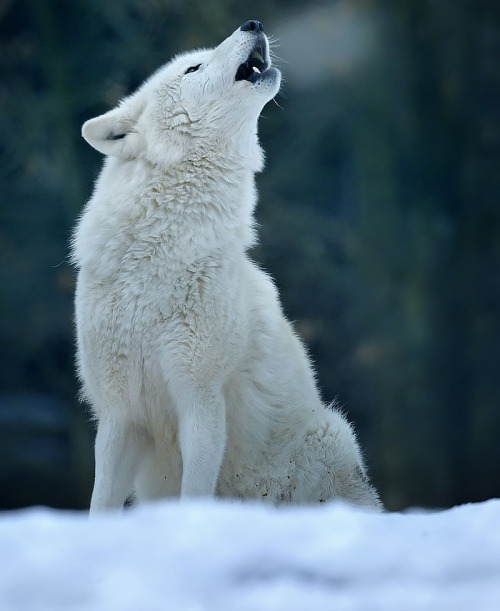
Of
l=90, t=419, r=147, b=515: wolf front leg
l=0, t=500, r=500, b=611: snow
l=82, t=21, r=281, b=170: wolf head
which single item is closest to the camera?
l=0, t=500, r=500, b=611: snow

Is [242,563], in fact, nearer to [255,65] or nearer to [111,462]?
[111,462]

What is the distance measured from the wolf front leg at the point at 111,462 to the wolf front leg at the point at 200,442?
0.27 meters

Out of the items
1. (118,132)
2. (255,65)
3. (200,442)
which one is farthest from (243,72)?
(200,442)

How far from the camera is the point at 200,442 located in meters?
3.01

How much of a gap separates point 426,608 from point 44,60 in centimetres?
669

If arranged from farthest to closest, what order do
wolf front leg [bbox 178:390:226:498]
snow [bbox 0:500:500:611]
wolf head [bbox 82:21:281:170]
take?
wolf head [bbox 82:21:281:170] < wolf front leg [bbox 178:390:226:498] < snow [bbox 0:500:500:611]

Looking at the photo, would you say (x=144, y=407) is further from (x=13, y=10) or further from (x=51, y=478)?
(x=13, y=10)

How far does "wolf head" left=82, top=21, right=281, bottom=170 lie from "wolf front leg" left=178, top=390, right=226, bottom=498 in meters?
0.98

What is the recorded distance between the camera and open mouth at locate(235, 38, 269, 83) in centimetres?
337

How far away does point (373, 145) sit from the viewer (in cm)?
760

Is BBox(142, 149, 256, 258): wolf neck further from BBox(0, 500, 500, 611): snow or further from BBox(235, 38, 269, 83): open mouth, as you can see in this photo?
BBox(0, 500, 500, 611): snow

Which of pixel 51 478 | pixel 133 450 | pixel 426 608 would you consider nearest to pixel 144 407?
pixel 133 450

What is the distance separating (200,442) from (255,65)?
1615 millimetres

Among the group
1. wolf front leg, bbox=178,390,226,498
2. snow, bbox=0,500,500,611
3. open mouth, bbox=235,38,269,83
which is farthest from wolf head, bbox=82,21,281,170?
snow, bbox=0,500,500,611
